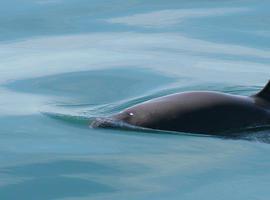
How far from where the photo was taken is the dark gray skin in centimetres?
730

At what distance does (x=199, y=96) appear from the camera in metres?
7.52

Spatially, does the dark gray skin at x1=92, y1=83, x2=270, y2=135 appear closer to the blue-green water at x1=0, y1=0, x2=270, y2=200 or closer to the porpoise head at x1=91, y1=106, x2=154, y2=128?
the porpoise head at x1=91, y1=106, x2=154, y2=128

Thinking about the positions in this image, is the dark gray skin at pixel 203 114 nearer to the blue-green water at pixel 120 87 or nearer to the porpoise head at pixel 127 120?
the porpoise head at pixel 127 120

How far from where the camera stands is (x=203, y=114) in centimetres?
732

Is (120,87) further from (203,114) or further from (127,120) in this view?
(203,114)

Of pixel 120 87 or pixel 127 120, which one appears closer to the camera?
pixel 127 120

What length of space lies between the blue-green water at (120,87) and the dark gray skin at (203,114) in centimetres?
11

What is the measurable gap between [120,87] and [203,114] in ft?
7.07

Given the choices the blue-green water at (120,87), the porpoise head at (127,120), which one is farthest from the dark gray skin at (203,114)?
the blue-green water at (120,87)

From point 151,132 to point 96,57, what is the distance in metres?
3.54

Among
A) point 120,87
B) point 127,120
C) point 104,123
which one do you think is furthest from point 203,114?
point 120,87

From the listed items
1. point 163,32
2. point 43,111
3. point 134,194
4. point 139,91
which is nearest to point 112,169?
point 134,194

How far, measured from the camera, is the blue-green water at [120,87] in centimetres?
620

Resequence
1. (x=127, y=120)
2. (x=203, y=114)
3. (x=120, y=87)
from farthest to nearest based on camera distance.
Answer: (x=120, y=87), (x=127, y=120), (x=203, y=114)
